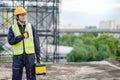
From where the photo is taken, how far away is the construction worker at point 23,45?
4938mm

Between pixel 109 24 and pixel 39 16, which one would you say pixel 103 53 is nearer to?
pixel 39 16

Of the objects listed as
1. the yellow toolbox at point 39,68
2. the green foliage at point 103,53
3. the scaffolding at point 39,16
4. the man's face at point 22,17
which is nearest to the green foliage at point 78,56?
the green foliage at point 103,53

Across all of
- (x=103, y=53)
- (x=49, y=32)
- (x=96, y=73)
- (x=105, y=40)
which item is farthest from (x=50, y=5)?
(x=105, y=40)

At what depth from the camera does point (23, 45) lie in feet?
16.4

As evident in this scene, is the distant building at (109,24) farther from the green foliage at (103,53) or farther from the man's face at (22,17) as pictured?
the man's face at (22,17)

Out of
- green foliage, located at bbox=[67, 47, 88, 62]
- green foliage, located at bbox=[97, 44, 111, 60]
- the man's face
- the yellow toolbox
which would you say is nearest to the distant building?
green foliage, located at bbox=[97, 44, 111, 60]

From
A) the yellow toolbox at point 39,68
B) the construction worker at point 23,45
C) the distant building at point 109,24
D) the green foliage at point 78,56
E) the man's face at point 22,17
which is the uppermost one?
the man's face at point 22,17

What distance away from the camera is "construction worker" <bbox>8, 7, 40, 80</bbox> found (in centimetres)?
494

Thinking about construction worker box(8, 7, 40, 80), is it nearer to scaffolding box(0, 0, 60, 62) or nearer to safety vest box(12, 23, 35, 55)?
safety vest box(12, 23, 35, 55)

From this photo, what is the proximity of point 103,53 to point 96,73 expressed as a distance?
18.8 meters

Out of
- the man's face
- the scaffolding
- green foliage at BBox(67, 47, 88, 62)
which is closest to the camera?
the man's face

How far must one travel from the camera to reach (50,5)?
1572 cm

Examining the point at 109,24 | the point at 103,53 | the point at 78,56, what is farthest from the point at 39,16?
the point at 109,24

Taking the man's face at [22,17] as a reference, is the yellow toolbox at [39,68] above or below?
below
